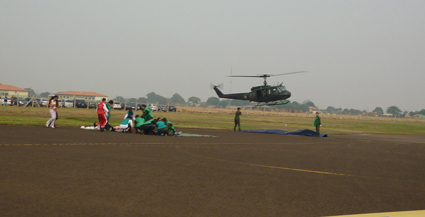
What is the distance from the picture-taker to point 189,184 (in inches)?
313

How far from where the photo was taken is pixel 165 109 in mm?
81375

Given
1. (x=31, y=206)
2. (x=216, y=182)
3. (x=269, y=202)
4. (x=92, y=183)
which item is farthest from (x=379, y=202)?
(x=31, y=206)

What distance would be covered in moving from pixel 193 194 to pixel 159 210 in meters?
1.27

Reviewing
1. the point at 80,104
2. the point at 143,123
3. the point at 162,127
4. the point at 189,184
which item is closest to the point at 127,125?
the point at 143,123

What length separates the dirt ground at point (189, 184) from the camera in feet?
19.9

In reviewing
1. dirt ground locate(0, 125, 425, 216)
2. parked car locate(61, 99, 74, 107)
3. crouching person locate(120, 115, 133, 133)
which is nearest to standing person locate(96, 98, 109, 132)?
crouching person locate(120, 115, 133, 133)

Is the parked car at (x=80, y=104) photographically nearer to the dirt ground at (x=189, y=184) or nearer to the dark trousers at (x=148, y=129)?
the dark trousers at (x=148, y=129)

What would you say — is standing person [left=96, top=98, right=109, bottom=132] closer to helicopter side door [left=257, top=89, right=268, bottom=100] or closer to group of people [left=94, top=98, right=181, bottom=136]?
group of people [left=94, top=98, right=181, bottom=136]

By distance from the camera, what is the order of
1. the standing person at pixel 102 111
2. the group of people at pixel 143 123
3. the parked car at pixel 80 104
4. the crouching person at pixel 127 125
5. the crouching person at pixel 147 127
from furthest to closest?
1. the parked car at pixel 80 104
2. the crouching person at pixel 127 125
3. the standing person at pixel 102 111
4. the group of people at pixel 143 123
5. the crouching person at pixel 147 127

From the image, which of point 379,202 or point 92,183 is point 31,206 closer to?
point 92,183

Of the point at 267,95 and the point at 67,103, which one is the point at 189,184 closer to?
the point at 267,95

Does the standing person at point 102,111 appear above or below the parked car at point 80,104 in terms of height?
below

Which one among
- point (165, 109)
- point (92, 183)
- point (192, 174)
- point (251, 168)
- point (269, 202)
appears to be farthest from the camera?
point (165, 109)

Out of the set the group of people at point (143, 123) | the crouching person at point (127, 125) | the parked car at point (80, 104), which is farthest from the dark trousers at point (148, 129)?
the parked car at point (80, 104)
